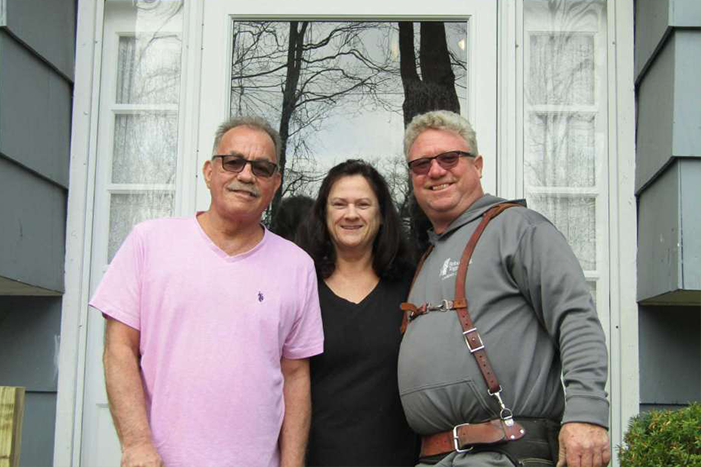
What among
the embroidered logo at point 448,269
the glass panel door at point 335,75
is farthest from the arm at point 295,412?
the glass panel door at point 335,75

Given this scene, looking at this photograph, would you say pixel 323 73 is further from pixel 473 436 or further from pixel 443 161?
pixel 473 436

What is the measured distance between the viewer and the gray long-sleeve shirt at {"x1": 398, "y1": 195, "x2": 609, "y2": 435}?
7.44 feet

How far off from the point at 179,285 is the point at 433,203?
31.1 inches

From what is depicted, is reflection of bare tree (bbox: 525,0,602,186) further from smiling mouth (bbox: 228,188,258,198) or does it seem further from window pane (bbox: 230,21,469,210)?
smiling mouth (bbox: 228,188,258,198)

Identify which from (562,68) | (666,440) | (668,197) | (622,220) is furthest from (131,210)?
(666,440)

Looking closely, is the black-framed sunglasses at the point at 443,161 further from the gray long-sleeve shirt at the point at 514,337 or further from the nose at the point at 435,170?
the gray long-sleeve shirt at the point at 514,337

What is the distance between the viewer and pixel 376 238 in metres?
2.99

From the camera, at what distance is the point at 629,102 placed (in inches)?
134

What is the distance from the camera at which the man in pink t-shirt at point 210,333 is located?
2.44m

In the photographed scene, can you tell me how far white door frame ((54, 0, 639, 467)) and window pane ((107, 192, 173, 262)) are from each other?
0.29 feet

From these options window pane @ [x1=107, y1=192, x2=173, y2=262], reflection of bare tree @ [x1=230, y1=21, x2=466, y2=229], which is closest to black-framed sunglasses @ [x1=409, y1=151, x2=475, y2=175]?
reflection of bare tree @ [x1=230, y1=21, x2=466, y2=229]

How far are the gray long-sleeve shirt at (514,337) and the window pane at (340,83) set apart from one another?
3.79ft

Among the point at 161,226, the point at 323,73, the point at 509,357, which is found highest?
the point at 323,73

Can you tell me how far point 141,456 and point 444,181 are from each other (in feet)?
3.83
